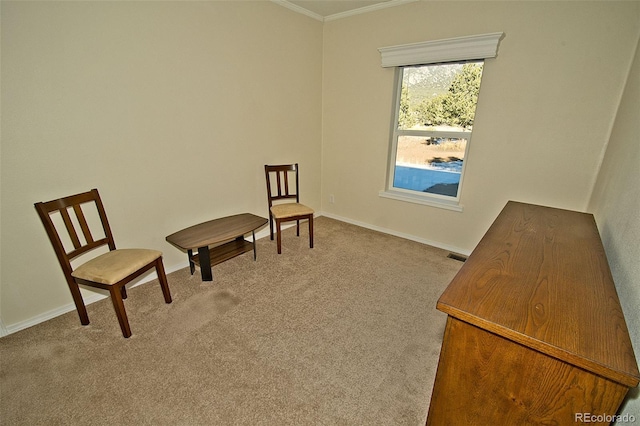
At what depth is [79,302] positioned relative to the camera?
5.97 ft

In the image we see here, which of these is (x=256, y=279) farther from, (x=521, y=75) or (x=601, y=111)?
(x=601, y=111)

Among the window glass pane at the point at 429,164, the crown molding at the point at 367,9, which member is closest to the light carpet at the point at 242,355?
the window glass pane at the point at 429,164

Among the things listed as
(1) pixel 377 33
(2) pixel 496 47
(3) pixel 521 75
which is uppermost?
(1) pixel 377 33

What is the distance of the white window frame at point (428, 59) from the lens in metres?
2.36

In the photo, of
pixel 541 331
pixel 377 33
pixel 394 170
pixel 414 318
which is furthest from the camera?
pixel 394 170

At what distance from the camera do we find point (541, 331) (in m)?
0.79

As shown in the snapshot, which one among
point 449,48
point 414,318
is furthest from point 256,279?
point 449,48

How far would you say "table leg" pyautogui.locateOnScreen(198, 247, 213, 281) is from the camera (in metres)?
2.32

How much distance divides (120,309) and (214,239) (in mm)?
792

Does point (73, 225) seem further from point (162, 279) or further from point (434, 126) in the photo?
point (434, 126)

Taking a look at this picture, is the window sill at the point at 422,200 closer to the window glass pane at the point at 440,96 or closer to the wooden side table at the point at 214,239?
the window glass pane at the point at 440,96

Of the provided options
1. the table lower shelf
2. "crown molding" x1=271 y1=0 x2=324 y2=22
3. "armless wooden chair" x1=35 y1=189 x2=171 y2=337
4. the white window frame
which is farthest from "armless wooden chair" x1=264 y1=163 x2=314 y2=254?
"crown molding" x1=271 y1=0 x2=324 y2=22

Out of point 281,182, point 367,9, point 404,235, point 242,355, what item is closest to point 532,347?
point 242,355

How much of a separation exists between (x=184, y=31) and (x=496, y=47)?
8.64 feet
